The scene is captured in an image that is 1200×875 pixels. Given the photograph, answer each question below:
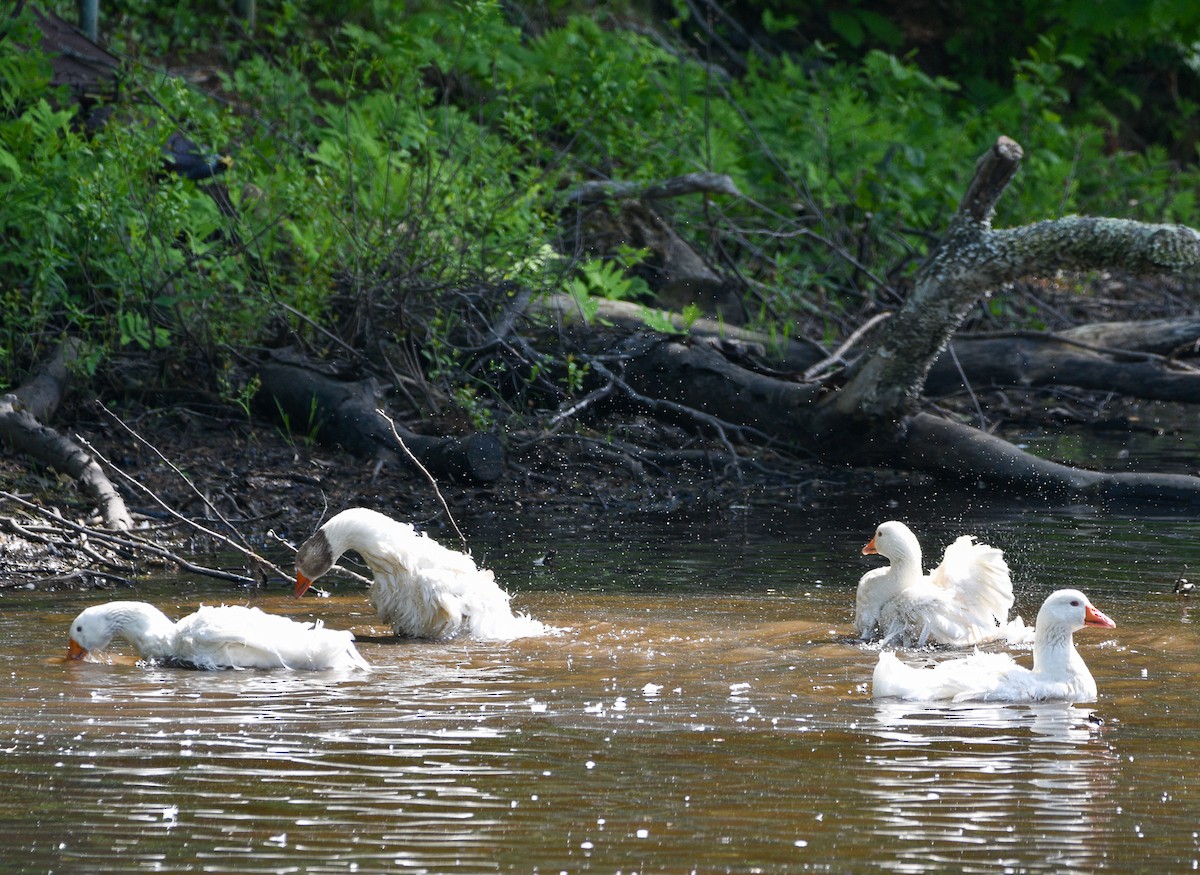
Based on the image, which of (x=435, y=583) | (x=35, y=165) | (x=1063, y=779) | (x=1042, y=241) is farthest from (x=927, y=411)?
(x=1063, y=779)

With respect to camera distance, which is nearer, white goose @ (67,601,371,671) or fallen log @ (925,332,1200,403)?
white goose @ (67,601,371,671)

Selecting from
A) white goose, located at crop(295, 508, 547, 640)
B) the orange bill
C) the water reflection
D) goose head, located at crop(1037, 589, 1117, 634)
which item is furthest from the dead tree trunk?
the water reflection

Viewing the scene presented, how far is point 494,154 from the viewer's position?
46.8 feet

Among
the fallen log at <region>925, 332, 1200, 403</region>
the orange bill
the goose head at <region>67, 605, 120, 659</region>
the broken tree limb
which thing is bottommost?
the goose head at <region>67, 605, 120, 659</region>

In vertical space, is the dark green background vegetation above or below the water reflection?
above

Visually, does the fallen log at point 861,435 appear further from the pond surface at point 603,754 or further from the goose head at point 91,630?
the goose head at point 91,630

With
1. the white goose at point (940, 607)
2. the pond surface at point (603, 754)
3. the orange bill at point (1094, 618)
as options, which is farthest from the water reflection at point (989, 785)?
the white goose at point (940, 607)

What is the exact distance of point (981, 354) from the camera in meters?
14.4

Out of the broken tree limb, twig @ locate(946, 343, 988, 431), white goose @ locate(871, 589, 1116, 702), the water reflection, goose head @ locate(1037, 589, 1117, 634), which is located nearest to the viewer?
the water reflection

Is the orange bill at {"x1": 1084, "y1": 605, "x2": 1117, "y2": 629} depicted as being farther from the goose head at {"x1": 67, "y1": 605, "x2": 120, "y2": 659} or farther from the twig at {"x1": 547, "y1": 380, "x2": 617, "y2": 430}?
the twig at {"x1": 547, "y1": 380, "x2": 617, "y2": 430}

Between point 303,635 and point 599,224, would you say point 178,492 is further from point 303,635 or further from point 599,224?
point 599,224

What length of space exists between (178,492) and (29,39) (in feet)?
15.2

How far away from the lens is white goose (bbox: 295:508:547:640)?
26.1 ft

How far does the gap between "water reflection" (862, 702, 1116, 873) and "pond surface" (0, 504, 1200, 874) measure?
13 millimetres
